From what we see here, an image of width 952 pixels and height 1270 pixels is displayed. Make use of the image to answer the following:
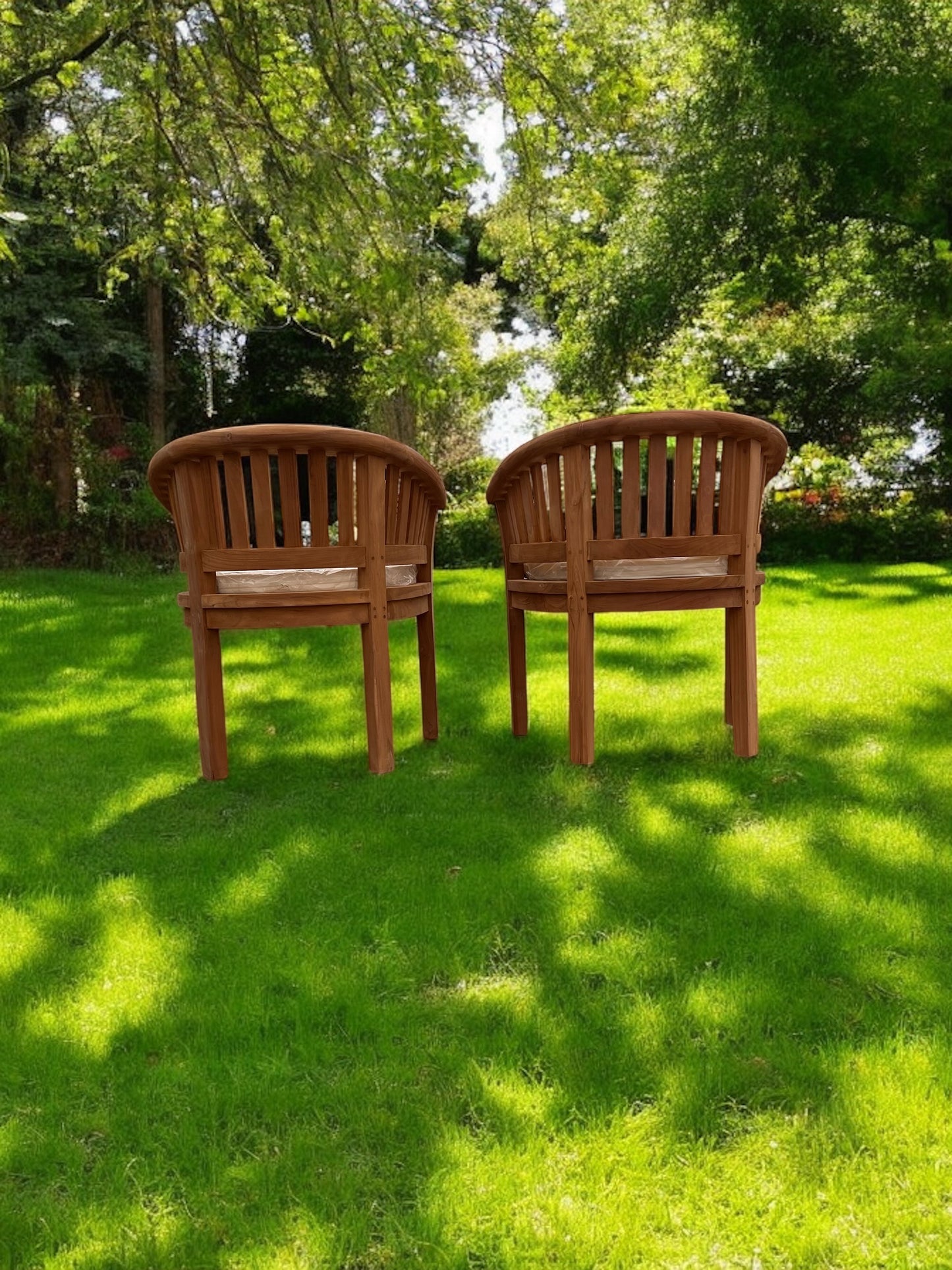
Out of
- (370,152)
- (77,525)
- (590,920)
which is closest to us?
(590,920)

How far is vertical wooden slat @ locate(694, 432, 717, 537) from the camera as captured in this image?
3699mm

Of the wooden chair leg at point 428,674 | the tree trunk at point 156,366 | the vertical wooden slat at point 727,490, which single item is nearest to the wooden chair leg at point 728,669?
the vertical wooden slat at point 727,490

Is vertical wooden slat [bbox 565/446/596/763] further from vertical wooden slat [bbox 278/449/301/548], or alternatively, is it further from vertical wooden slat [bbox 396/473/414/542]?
vertical wooden slat [bbox 278/449/301/548]

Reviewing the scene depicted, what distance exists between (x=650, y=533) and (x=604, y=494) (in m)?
0.22

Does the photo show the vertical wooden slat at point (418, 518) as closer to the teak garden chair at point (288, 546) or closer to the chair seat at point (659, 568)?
the teak garden chair at point (288, 546)

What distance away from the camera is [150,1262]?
1.50m

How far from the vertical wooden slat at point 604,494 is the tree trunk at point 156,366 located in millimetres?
11318

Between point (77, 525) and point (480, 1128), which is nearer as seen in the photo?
point (480, 1128)

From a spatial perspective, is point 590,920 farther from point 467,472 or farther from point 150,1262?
point 467,472

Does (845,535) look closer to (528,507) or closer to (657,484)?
(528,507)

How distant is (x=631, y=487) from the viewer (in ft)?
12.0

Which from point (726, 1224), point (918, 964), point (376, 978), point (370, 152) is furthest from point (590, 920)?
point (370, 152)

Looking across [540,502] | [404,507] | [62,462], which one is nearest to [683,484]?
[540,502]

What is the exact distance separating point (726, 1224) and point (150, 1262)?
0.88 metres
